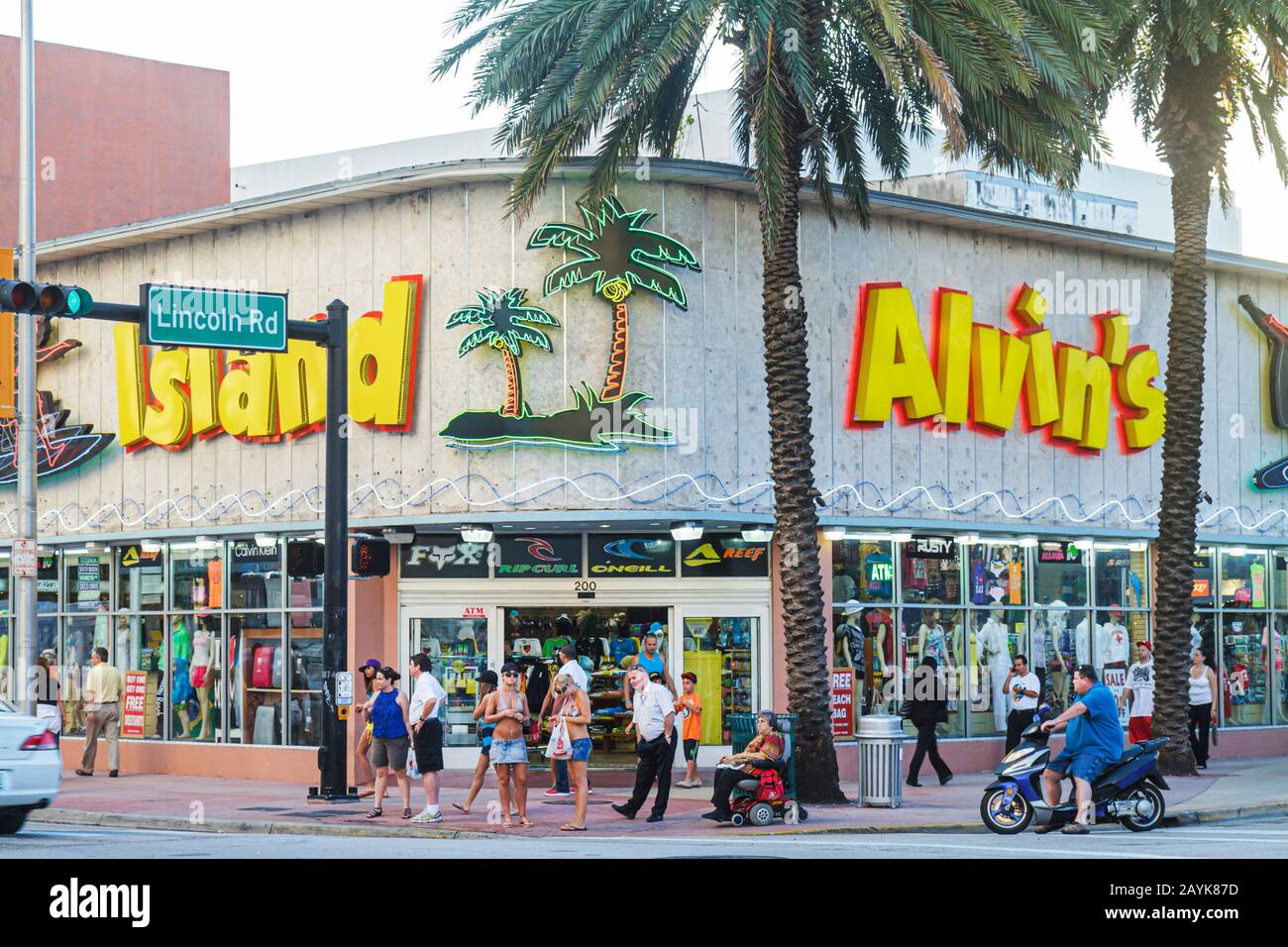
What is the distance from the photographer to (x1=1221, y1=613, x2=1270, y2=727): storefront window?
1244 inches

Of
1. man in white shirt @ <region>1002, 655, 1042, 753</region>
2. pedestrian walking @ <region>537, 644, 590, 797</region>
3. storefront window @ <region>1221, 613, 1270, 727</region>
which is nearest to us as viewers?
pedestrian walking @ <region>537, 644, 590, 797</region>

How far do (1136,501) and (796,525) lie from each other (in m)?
10.6

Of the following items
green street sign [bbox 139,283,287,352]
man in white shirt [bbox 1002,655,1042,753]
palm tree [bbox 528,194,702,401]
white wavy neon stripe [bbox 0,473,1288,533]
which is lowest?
man in white shirt [bbox 1002,655,1042,753]

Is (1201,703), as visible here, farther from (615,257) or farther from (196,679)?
(196,679)

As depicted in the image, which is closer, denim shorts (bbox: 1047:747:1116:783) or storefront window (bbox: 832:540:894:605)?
denim shorts (bbox: 1047:747:1116:783)

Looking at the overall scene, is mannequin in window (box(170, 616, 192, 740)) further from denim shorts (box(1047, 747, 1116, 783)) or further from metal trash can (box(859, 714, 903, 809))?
denim shorts (box(1047, 747, 1116, 783))

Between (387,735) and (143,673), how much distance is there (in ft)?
32.6

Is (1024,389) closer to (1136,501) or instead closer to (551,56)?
(1136,501)

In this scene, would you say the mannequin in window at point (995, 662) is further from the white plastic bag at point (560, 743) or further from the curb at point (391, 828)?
the white plastic bag at point (560, 743)

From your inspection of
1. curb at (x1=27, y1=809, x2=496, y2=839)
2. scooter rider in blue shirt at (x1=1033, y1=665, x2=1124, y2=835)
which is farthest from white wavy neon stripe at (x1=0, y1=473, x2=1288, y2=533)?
scooter rider in blue shirt at (x1=1033, y1=665, x2=1124, y2=835)

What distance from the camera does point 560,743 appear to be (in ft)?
65.8

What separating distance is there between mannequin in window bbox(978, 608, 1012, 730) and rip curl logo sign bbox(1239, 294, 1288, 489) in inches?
298
